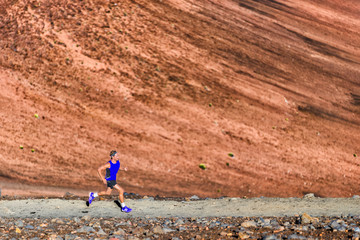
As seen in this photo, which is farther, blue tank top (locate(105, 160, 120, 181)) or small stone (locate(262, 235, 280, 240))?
blue tank top (locate(105, 160, 120, 181))

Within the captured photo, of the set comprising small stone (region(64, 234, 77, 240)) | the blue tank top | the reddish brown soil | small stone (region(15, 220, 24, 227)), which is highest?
the reddish brown soil

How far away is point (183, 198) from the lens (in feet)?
44.9

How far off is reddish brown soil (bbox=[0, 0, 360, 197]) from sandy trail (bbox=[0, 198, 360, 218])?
2.77 m

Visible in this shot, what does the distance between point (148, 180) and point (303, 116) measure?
8489 millimetres

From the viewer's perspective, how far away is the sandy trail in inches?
408

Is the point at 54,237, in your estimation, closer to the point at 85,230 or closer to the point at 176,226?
the point at 85,230

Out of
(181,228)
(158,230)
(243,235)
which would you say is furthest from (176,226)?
(243,235)

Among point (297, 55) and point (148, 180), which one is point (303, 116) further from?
point (148, 180)

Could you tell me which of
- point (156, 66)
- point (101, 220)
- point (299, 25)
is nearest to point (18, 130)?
point (156, 66)

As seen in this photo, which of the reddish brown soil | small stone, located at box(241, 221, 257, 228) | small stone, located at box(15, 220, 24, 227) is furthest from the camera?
the reddish brown soil

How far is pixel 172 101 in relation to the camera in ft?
59.4

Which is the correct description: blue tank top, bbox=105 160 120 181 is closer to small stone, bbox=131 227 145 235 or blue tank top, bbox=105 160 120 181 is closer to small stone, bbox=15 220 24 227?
small stone, bbox=131 227 145 235

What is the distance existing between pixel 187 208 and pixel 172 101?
7490 mm

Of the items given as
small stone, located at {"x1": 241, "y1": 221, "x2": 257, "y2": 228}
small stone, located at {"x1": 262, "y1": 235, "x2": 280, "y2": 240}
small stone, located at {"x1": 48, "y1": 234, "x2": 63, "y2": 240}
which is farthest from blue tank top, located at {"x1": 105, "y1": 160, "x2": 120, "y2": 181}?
small stone, located at {"x1": 262, "y1": 235, "x2": 280, "y2": 240}
